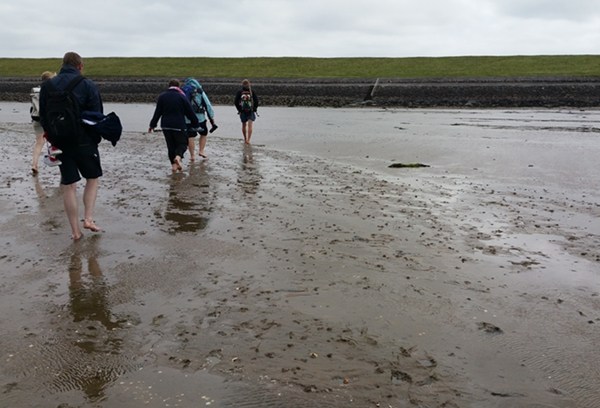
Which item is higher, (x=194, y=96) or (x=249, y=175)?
(x=194, y=96)

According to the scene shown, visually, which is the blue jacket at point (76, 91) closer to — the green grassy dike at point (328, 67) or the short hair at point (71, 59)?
the short hair at point (71, 59)

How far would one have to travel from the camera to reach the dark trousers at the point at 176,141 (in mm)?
11633

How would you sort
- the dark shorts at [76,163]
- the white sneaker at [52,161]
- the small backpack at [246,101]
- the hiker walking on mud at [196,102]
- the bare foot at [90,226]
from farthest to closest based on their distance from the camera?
1. the small backpack at [246,101]
2. the hiker walking on mud at [196,102]
3. the bare foot at [90,226]
4. the white sneaker at [52,161]
5. the dark shorts at [76,163]

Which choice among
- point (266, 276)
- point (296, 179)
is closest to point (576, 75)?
point (296, 179)

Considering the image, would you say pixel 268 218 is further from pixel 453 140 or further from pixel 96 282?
pixel 453 140

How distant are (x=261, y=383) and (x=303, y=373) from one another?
Result: 1.01 feet

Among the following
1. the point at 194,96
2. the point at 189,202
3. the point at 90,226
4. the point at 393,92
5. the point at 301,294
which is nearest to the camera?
the point at 301,294

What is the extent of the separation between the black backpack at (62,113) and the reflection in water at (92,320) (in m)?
1.40

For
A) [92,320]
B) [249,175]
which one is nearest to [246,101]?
[249,175]

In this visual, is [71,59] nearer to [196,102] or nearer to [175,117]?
[175,117]

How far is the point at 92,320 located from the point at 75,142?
9.40 feet

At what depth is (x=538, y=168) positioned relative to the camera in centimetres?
1312

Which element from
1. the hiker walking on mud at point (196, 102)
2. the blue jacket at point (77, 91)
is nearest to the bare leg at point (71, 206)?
the blue jacket at point (77, 91)

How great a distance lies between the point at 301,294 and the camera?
5.13 meters
